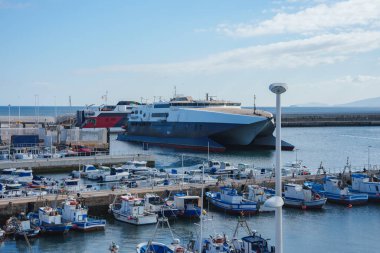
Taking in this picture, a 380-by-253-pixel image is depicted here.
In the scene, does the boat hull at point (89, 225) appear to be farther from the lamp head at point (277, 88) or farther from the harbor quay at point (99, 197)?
the lamp head at point (277, 88)

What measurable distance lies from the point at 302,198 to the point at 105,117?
2677 inches

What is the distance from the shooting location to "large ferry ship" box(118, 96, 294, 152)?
202 ft

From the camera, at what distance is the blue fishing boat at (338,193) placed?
108 feet

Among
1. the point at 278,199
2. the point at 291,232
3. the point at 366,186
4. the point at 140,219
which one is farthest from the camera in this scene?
the point at 366,186

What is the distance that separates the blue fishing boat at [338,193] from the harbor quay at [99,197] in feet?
12.1

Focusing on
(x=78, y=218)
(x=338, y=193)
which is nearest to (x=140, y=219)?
(x=78, y=218)

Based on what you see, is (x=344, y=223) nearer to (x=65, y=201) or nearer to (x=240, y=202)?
(x=240, y=202)

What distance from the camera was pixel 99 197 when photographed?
1160 inches

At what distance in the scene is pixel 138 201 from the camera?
26.8 meters

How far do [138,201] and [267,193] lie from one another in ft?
30.8

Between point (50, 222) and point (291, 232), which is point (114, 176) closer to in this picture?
point (50, 222)

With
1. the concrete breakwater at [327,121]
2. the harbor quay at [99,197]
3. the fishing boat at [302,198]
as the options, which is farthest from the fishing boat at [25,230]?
the concrete breakwater at [327,121]

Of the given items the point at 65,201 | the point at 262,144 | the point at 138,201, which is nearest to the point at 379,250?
the point at 138,201

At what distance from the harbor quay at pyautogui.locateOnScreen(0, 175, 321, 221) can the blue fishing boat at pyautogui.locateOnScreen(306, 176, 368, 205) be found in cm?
370
